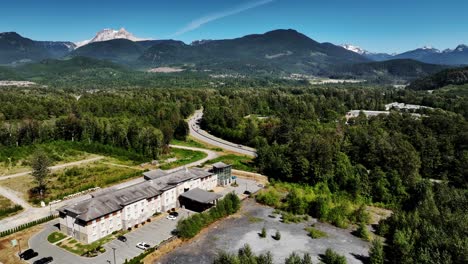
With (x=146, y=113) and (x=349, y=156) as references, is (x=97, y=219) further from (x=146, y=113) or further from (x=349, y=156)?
(x=146, y=113)

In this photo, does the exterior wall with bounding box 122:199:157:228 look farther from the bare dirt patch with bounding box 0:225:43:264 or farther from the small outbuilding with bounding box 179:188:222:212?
the bare dirt patch with bounding box 0:225:43:264

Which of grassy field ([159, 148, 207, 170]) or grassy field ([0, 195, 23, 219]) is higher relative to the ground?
grassy field ([159, 148, 207, 170])

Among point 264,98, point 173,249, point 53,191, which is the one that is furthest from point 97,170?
point 264,98

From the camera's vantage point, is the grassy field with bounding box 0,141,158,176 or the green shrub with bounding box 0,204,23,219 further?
the grassy field with bounding box 0,141,158,176

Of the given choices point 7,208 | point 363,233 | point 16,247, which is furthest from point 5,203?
point 363,233

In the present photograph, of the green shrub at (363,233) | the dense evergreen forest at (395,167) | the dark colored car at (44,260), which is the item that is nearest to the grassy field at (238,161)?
the dense evergreen forest at (395,167)

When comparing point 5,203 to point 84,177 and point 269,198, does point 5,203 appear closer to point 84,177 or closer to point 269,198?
point 84,177

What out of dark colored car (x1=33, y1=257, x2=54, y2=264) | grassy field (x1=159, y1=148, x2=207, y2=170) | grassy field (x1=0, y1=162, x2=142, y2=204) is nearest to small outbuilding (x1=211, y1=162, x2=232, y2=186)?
grassy field (x1=159, y1=148, x2=207, y2=170)
